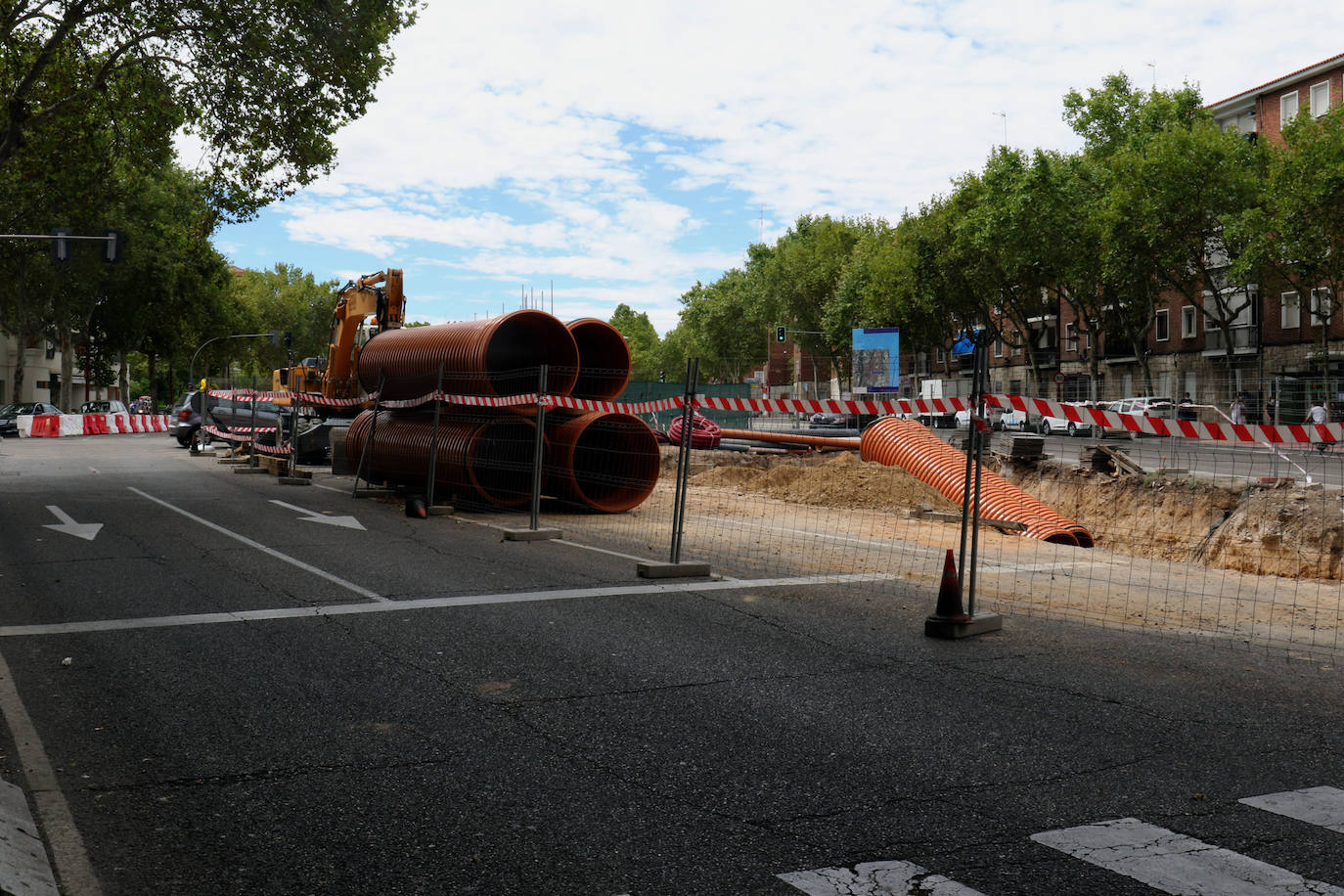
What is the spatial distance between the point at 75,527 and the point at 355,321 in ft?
42.5

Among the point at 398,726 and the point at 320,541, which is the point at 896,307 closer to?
the point at 320,541

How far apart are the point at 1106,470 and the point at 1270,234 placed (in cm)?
2394

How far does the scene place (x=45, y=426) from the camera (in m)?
45.8

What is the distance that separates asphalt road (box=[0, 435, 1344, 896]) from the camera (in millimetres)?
3658

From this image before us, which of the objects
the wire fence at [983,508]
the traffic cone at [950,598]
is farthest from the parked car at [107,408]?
the traffic cone at [950,598]

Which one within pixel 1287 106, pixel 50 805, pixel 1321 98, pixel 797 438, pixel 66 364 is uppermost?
pixel 1287 106

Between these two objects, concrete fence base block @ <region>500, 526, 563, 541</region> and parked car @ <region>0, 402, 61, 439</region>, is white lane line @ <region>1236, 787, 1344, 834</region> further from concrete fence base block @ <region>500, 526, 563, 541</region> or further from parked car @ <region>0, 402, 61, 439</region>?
parked car @ <region>0, 402, 61, 439</region>

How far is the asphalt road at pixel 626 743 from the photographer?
144 inches

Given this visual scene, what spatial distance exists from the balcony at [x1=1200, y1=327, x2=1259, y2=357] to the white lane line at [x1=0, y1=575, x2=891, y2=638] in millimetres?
45606

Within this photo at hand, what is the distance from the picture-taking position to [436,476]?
15.9 meters

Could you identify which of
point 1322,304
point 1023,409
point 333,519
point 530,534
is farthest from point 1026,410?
point 1322,304

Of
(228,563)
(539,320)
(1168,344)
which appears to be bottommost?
(228,563)

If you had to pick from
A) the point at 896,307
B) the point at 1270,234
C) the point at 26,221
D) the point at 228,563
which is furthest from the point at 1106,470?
the point at 896,307

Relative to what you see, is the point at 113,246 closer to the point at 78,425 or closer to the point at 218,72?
the point at 218,72
